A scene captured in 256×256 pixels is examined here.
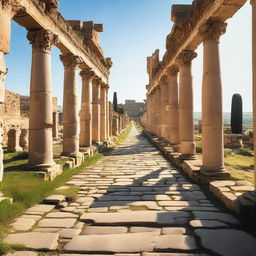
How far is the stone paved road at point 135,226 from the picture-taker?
380cm

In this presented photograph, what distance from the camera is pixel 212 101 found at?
817cm

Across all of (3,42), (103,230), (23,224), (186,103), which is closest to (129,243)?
(103,230)

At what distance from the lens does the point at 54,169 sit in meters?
8.52

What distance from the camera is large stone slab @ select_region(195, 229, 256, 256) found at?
Answer: 3660mm

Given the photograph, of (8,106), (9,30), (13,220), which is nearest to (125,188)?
(13,220)

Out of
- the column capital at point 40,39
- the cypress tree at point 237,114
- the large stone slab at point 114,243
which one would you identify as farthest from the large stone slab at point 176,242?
the cypress tree at point 237,114

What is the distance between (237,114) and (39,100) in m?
24.3

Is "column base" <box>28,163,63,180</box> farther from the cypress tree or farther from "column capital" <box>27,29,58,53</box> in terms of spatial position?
the cypress tree

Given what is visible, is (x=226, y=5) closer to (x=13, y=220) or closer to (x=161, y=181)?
(x=161, y=181)

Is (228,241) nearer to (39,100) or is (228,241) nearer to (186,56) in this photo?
(39,100)

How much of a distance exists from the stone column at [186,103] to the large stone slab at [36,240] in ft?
25.7

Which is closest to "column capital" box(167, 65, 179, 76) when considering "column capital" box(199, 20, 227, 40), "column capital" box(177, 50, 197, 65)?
"column capital" box(177, 50, 197, 65)

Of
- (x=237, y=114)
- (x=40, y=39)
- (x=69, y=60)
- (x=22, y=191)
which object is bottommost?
(x=22, y=191)

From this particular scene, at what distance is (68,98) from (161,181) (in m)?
5.84
